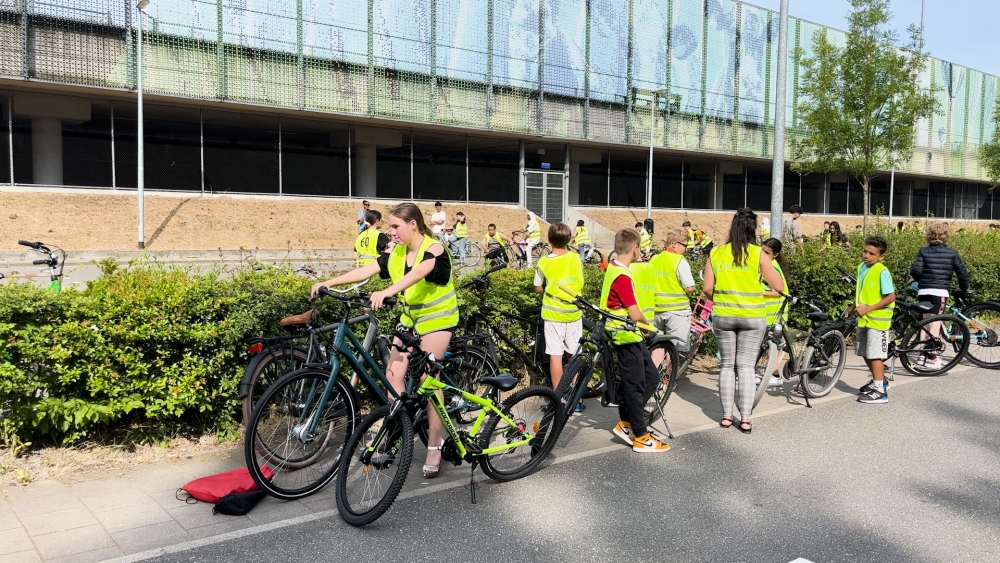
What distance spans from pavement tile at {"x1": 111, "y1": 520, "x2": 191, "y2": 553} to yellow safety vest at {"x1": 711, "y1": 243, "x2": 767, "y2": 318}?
449cm

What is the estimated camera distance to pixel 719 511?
4641 millimetres

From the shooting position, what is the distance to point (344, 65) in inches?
1110

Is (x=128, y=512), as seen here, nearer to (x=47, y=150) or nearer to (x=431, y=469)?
(x=431, y=469)

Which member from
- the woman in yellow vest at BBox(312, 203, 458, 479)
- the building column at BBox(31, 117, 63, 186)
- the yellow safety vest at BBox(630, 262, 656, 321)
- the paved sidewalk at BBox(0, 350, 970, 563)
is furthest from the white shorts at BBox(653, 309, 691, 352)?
the building column at BBox(31, 117, 63, 186)

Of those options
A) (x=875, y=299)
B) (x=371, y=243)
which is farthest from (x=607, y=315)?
(x=875, y=299)

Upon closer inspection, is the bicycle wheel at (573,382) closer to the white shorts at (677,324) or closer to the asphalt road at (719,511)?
the asphalt road at (719,511)

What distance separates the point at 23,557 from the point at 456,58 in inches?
1138

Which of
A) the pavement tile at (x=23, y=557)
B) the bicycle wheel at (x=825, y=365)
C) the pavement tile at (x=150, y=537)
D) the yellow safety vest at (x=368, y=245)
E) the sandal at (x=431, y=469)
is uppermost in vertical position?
the yellow safety vest at (x=368, y=245)

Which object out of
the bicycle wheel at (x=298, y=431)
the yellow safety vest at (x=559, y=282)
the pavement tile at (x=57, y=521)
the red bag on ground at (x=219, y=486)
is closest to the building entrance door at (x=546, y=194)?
the yellow safety vest at (x=559, y=282)

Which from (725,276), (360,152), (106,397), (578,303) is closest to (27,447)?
(106,397)

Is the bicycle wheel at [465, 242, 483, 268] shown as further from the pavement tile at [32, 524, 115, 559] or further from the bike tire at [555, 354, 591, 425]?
the pavement tile at [32, 524, 115, 559]

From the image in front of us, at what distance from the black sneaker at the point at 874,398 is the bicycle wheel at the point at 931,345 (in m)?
1.53

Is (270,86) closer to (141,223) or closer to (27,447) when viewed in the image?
(141,223)

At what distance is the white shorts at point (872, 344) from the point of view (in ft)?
25.4
